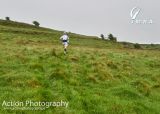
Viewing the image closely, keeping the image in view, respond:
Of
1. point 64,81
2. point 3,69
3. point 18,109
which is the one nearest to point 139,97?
point 64,81

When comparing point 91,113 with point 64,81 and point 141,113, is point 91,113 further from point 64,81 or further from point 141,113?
point 64,81

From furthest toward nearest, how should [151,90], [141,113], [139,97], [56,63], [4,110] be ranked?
[56,63] → [151,90] → [139,97] → [141,113] → [4,110]

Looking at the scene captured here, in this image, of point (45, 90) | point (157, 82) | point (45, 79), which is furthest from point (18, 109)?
point (157, 82)

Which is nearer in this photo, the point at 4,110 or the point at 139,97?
the point at 4,110

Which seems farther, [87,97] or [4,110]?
[87,97]

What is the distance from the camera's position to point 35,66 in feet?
78.7

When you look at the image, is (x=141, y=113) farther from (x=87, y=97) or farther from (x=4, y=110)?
(x=4, y=110)

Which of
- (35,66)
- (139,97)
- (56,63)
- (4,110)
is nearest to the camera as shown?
(4,110)

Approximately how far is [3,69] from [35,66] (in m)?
2.28

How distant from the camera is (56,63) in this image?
2597 cm

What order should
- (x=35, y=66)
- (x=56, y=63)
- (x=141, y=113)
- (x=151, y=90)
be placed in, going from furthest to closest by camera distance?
1. (x=56, y=63)
2. (x=35, y=66)
3. (x=151, y=90)
4. (x=141, y=113)

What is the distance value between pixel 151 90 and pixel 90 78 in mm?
3917

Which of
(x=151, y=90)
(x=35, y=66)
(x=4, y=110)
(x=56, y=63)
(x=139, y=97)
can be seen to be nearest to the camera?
(x=4, y=110)

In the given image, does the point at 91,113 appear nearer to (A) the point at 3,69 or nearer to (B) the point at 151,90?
(B) the point at 151,90
